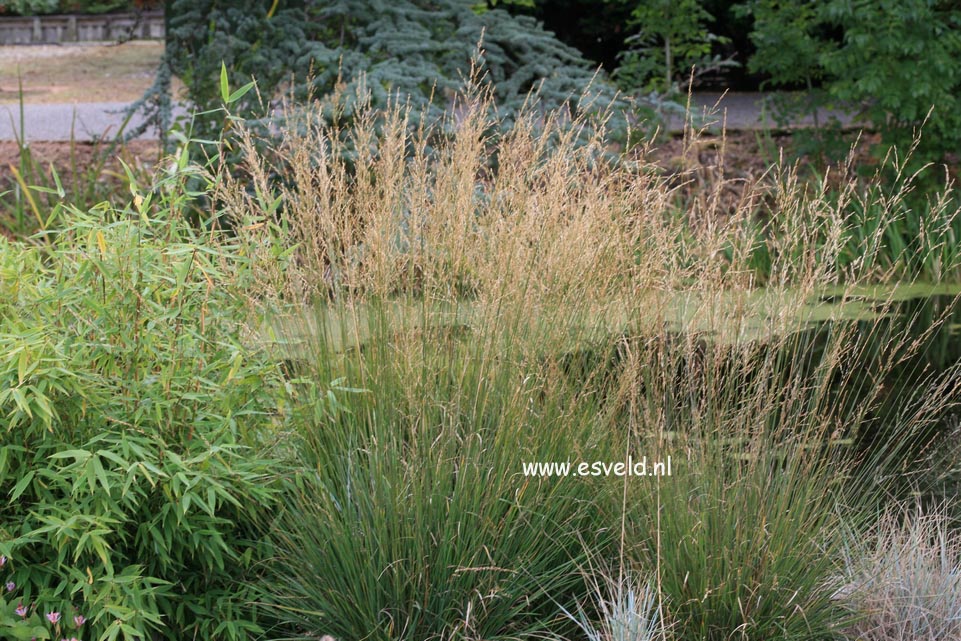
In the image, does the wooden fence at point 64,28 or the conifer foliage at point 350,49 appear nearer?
the conifer foliage at point 350,49

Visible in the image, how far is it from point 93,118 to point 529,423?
979 cm

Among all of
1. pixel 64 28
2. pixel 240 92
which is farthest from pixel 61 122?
pixel 64 28

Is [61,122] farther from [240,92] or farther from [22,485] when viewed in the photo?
[22,485]

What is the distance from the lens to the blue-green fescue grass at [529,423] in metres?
2.64

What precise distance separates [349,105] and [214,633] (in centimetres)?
382

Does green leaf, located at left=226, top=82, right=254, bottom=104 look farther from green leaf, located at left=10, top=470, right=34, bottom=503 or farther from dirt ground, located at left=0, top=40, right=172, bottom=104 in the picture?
dirt ground, located at left=0, top=40, right=172, bottom=104

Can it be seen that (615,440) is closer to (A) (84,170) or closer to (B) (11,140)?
(A) (84,170)

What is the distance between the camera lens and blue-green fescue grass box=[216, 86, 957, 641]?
2.64 metres

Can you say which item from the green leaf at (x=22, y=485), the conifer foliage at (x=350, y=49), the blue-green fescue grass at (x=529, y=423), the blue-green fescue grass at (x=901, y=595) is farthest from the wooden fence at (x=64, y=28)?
the blue-green fescue grass at (x=901, y=595)

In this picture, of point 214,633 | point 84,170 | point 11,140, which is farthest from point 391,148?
point 11,140

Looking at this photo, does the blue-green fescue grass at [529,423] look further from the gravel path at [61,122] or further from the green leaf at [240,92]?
the gravel path at [61,122]

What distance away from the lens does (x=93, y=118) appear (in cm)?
1115

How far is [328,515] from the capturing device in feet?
8.85

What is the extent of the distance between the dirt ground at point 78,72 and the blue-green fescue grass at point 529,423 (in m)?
10.7
